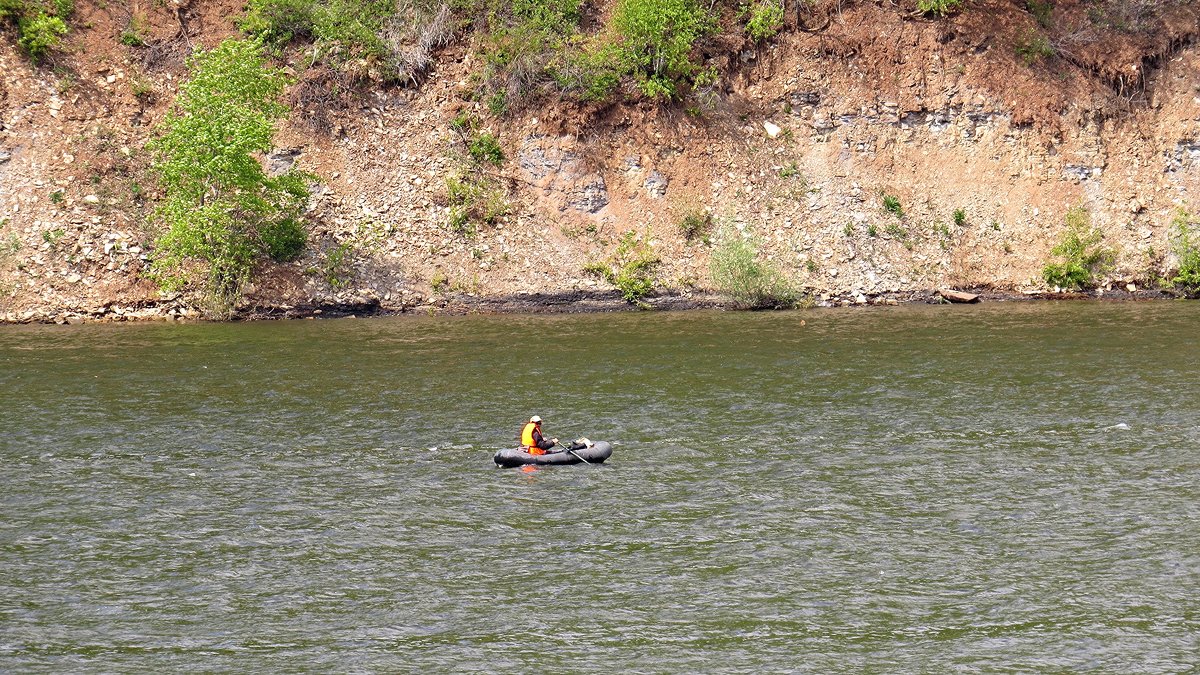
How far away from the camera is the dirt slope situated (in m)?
60.6

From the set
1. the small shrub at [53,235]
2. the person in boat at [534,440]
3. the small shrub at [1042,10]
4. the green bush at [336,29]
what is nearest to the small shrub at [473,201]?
the green bush at [336,29]

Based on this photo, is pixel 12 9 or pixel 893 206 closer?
pixel 893 206

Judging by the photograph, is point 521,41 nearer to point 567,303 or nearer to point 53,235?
point 567,303

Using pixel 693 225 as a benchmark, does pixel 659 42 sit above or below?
above

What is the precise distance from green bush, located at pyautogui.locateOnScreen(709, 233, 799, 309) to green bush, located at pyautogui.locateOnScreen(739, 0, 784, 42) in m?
13.8

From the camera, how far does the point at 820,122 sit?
66250 mm

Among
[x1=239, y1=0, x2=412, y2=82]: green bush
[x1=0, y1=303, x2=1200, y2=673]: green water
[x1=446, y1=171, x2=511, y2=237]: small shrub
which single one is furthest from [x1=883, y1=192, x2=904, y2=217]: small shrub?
[x1=239, y1=0, x2=412, y2=82]: green bush

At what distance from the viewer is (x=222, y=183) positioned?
193 ft

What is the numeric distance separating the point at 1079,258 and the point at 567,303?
24.0 meters

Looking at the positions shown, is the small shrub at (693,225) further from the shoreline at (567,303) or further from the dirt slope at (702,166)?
the shoreline at (567,303)

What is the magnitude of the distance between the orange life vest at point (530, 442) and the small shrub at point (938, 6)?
43.3 meters

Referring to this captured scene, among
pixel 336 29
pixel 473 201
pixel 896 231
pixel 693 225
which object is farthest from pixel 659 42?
pixel 336 29

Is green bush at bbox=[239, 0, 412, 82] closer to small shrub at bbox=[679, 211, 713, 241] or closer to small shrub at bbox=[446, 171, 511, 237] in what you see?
small shrub at bbox=[446, 171, 511, 237]

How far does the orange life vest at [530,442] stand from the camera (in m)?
33.4
